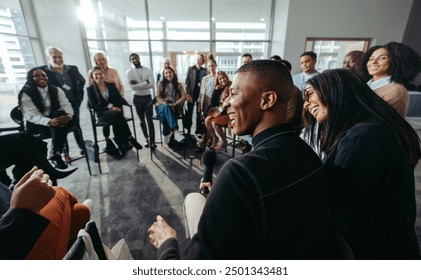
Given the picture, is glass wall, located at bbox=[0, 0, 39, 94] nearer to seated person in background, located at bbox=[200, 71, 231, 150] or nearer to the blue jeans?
the blue jeans

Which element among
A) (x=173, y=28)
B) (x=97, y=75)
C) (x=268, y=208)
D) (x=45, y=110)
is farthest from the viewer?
(x=173, y=28)

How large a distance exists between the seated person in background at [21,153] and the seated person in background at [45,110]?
2.01 ft

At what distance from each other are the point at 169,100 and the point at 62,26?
4.97 metres

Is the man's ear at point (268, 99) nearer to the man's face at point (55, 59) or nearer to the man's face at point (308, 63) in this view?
the man's face at point (308, 63)

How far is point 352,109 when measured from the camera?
0.92 meters

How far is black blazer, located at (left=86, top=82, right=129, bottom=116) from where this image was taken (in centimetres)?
282

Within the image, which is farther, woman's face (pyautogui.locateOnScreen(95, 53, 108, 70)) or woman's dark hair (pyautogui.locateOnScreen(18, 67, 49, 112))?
woman's face (pyautogui.locateOnScreen(95, 53, 108, 70))

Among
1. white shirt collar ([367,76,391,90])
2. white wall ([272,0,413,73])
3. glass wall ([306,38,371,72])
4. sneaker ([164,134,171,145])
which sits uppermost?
white wall ([272,0,413,73])

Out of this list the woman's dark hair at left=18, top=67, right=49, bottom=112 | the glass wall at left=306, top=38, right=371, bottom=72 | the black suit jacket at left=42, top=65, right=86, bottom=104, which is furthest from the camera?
the glass wall at left=306, top=38, right=371, bottom=72

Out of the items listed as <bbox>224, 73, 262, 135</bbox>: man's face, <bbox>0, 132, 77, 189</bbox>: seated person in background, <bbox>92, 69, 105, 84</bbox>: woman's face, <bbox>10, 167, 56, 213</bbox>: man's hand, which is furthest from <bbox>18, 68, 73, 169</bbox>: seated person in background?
<bbox>224, 73, 262, 135</bbox>: man's face

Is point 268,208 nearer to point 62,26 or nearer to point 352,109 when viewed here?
point 352,109

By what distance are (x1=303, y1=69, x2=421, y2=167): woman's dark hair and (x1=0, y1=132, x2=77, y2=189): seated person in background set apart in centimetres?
234

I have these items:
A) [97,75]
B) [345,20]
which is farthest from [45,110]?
[345,20]

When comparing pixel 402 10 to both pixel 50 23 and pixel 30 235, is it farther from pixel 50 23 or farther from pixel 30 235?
pixel 50 23
